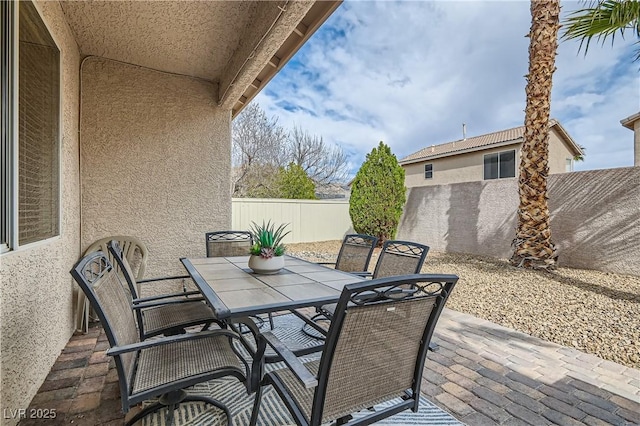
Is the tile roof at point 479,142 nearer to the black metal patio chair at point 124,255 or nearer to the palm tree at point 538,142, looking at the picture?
the palm tree at point 538,142

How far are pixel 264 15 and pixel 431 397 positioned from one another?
3.46 m

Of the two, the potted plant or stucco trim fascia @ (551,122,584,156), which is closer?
the potted plant

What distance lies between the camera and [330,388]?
1.33m

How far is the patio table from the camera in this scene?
1.82 metres

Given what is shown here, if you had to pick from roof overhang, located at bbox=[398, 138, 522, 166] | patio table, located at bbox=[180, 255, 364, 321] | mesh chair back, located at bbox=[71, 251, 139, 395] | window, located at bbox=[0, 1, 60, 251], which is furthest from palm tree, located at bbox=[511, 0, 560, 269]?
window, located at bbox=[0, 1, 60, 251]

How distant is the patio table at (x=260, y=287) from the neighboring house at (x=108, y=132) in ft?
3.63

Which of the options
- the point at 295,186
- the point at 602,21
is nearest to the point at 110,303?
the point at 602,21

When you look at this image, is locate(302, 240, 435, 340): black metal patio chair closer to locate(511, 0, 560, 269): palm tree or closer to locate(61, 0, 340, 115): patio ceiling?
locate(61, 0, 340, 115): patio ceiling

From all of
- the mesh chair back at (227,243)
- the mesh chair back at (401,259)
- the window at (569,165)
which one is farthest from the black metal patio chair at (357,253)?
the window at (569,165)

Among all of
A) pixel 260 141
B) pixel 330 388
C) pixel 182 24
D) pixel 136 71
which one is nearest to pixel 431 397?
pixel 330 388

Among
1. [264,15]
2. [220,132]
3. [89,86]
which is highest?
[264,15]

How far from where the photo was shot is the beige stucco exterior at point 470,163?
12781mm

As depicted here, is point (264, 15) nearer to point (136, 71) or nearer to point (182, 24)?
point (182, 24)

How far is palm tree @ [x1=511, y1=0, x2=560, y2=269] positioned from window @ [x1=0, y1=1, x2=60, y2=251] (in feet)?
23.8
